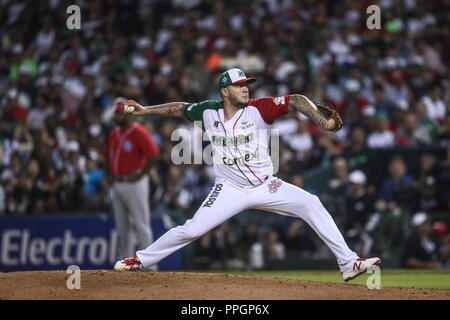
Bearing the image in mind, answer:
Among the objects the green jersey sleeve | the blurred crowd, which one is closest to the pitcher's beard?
the green jersey sleeve

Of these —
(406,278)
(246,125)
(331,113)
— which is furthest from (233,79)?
(406,278)

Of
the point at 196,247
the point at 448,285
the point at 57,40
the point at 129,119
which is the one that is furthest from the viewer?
the point at 57,40

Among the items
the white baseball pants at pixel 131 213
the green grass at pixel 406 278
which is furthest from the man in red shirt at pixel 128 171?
the green grass at pixel 406 278

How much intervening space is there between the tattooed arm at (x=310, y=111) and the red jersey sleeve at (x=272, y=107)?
71 millimetres

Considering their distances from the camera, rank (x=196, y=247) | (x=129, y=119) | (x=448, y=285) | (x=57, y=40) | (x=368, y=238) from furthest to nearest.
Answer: (x=57, y=40)
(x=196, y=247)
(x=368, y=238)
(x=129, y=119)
(x=448, y=285)

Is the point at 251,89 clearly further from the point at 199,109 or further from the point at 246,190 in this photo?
the point at 246,190

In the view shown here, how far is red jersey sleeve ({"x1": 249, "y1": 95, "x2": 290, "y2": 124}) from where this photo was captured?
783 cm

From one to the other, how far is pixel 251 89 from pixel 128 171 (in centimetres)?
543

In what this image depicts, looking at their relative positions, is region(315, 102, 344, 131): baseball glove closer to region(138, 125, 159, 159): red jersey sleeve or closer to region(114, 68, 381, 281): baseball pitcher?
region(114, 68, 381, 281): baseball pitcher

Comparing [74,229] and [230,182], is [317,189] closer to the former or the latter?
[74,229]

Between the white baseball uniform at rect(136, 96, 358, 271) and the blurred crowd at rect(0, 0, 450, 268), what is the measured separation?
4.88 m

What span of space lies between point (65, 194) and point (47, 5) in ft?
28.2

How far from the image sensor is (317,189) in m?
13.6

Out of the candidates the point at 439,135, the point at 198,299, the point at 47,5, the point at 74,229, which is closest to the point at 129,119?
the point at 74,229
